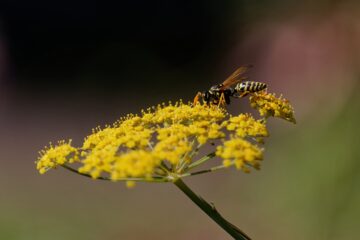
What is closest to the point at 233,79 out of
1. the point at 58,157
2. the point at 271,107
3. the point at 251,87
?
the point at 251,87

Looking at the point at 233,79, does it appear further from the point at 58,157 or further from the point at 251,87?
the point at 58,157

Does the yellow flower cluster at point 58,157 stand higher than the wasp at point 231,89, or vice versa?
the wasp at point 231,89

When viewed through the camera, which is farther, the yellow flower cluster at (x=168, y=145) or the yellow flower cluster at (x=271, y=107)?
the yellow flower cluster at (x=271, y=107)

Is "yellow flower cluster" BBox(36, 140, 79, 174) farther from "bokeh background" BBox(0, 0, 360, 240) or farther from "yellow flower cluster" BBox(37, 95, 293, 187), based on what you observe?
A: "bokeh background" BBox(0, 0, 360, 240)

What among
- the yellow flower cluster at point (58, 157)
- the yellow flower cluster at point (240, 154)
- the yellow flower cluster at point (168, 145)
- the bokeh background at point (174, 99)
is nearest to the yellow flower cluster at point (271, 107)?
the yellow flower cluster at point (168, 145)

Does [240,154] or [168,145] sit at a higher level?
[168,145]

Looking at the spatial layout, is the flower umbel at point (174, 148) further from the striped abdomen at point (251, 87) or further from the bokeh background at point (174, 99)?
the bokeh background at point (174, 99)

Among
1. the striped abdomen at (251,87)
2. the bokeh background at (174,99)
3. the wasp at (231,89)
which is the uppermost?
the bokeh background at (174,99)
